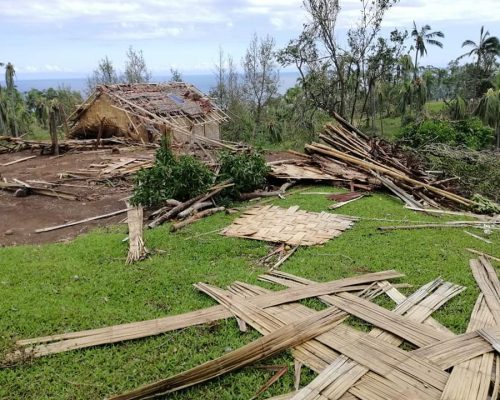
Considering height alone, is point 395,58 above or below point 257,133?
above

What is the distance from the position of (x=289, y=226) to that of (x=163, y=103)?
11.5m

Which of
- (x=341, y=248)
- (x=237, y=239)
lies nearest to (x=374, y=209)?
(x=341, y=248)

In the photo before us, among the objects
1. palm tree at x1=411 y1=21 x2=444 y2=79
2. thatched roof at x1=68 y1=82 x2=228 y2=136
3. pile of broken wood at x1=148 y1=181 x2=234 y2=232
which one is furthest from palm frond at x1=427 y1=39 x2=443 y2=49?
pile of broken wood at x1=148 y1=181 x2=234 y2=232

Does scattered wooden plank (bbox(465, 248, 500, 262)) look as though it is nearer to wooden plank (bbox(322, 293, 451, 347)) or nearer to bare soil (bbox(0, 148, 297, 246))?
wooden plank (bbox(322, 293, 451, 347))

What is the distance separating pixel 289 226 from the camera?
6.45 meters

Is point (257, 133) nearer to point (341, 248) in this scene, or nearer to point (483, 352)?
point (341, 248)

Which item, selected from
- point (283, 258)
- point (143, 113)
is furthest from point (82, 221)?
point (143, 113)

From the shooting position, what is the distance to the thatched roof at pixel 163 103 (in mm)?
15701

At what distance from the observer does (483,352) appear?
3.25 meters

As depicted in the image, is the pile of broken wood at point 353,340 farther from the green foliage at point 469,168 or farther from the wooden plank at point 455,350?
the green foliage at point 469,168

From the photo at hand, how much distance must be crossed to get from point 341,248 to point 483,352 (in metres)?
2.44

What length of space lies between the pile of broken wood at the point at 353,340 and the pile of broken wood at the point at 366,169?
3554mm

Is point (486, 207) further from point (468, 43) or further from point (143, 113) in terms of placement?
point (468, 43)

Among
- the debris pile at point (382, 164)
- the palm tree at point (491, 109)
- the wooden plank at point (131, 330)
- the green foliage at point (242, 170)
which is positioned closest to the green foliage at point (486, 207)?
the debris pile at point (382, 164)
